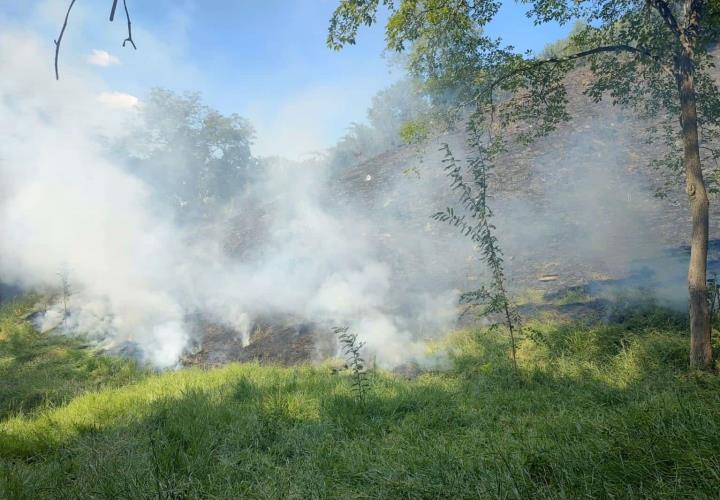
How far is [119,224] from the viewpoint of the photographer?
15414mm

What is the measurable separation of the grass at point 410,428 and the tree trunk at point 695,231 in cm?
33

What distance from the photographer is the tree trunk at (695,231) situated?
14.6 ft

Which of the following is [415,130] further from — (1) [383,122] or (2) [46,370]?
(1) [383,122]

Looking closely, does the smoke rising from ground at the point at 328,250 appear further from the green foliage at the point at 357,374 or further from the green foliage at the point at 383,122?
the green foliage at the point at 383,122

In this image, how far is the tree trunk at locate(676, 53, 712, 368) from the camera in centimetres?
444

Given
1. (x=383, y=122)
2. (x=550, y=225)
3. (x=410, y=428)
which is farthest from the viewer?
(x=383, y=122)

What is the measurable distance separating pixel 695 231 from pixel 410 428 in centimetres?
406

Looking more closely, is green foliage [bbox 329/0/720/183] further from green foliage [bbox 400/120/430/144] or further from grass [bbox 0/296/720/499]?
grass [bbox 0/296/720/499]

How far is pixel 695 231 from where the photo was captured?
4703mm

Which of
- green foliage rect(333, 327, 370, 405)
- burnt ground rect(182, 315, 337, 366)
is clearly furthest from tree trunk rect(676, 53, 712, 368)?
burnt ground rect(182, 315, 337, 366)

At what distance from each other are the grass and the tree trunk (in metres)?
0.33

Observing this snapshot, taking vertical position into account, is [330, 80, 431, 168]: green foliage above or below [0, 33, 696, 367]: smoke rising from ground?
above

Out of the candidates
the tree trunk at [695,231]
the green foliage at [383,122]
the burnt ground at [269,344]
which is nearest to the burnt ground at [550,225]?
the burnt ground at [269,344]

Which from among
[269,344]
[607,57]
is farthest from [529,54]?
[269,344]
